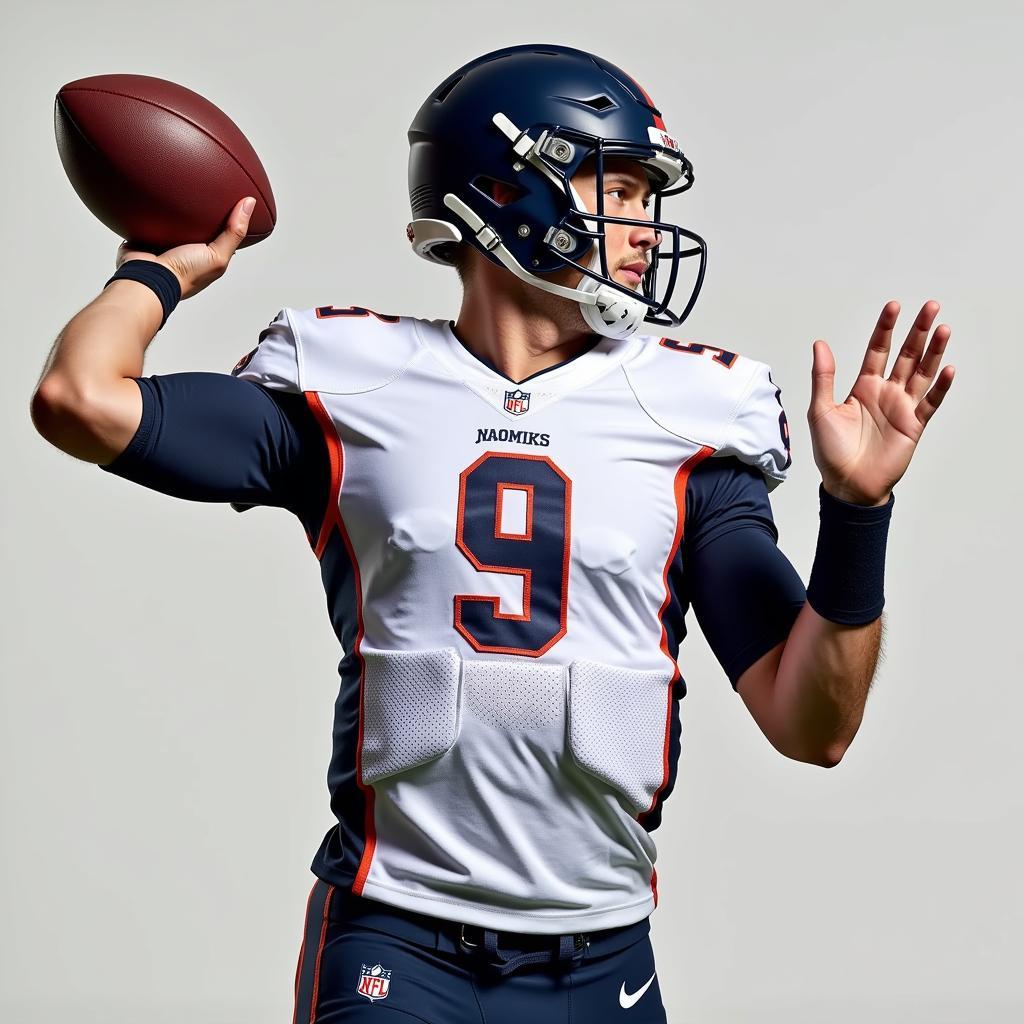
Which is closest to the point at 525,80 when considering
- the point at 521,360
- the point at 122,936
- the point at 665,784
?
the point at 521,360

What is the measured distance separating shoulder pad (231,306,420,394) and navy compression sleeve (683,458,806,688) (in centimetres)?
44

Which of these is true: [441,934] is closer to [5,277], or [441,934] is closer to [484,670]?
[484,670]

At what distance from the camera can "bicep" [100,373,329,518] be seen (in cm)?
218

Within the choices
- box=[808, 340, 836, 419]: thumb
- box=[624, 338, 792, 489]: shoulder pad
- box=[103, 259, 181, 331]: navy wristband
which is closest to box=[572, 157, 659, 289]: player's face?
box=[624, 338, 792, 489]: shoulder pad

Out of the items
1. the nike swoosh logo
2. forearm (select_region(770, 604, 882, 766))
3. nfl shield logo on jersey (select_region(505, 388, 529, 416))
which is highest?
nfl shield logo on jersey (select_region(505, 388, 529, 416))

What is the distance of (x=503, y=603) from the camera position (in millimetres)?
2189

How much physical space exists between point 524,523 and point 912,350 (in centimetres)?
54

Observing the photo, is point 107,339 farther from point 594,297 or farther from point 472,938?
point 472,938

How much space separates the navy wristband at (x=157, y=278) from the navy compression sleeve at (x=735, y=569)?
74cm

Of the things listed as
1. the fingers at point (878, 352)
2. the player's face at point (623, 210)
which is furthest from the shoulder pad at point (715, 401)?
the fingers at point (878, 352)

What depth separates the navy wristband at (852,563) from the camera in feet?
6.86

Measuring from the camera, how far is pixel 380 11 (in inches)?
166

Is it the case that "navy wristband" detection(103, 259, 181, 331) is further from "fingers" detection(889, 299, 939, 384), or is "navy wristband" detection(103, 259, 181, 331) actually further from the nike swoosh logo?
the nike swoosh logo

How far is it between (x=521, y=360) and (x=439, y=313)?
1749mm
